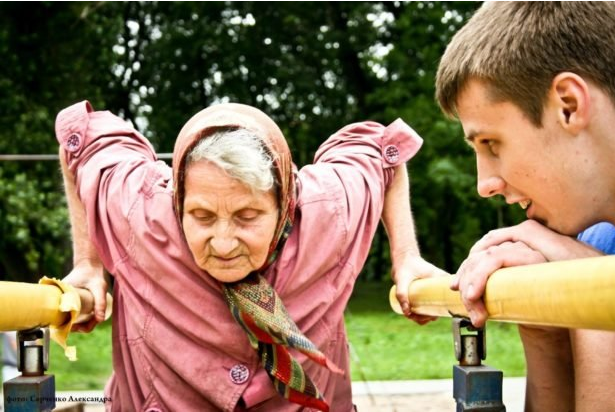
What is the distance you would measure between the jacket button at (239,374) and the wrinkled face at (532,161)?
2.64 feet

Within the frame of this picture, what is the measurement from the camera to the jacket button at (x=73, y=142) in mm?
2379

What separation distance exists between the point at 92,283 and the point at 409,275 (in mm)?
853

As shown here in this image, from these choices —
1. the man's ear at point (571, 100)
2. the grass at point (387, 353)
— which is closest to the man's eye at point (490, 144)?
the man's ear at point (571, 100)

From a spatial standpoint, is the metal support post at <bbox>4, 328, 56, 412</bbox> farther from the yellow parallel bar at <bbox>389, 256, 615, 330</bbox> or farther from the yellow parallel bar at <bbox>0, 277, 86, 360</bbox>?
the yellow parallel bar at <bbox>389, 256, 615, 330</bbox>

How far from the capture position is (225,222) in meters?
1.87

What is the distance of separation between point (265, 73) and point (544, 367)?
12657mm

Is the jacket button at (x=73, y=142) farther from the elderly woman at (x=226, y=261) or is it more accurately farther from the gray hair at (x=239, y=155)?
the gray hair at (x=239, y=155)

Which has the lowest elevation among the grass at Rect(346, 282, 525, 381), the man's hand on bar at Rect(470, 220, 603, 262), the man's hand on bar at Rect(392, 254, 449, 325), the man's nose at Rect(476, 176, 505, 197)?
the grass at Rect(346, 282, 525, 381)

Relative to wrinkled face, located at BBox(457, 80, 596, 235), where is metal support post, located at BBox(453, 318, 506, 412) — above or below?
below

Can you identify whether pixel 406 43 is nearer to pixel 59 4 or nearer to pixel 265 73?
pixel 265 73

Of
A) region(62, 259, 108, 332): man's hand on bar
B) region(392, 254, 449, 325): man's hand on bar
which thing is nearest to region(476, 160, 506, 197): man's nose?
region(392, 254, 449, 325): man's hand on bar

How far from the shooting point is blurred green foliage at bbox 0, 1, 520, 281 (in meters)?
10.3

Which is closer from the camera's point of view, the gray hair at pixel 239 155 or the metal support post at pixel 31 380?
the metal support post at pixel 31 380

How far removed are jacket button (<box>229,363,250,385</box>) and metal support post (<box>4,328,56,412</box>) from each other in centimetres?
41
